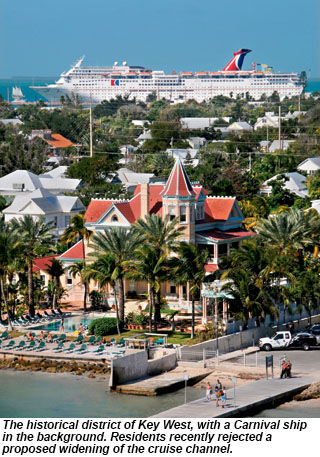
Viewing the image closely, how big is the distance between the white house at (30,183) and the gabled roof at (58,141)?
59.1 metres

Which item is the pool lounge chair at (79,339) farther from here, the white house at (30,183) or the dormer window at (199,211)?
the white house at (30,183)

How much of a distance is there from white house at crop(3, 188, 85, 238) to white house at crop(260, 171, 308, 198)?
2298 centimetres

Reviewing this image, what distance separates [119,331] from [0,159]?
63.9 meters

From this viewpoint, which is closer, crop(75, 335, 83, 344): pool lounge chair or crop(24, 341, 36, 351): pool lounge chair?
crop(24, 341, 36, 351): pool lounge chair

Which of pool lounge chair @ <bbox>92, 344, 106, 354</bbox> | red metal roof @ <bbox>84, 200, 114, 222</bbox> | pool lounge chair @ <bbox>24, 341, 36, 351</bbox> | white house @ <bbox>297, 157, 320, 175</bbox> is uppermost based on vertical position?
white house @ <bbox>297, 157, 320, 175</bbox>

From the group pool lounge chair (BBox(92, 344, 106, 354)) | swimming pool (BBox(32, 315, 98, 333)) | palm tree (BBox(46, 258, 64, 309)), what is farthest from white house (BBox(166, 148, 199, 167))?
pool lounge chair (BBox(92, 344, 106, 354))

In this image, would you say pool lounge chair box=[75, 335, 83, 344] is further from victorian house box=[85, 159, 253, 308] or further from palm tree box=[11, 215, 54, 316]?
victorian house box=[85, 159, 253, 308]

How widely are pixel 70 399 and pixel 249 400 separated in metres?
6.80

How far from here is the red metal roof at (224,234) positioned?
5581cm

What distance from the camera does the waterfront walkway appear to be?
35.9 meters

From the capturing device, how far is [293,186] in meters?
93.3

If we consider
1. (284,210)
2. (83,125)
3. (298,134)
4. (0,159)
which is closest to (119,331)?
(284,210)

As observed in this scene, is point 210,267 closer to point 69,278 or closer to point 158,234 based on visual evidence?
point 158,234

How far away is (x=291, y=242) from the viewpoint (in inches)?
2110
